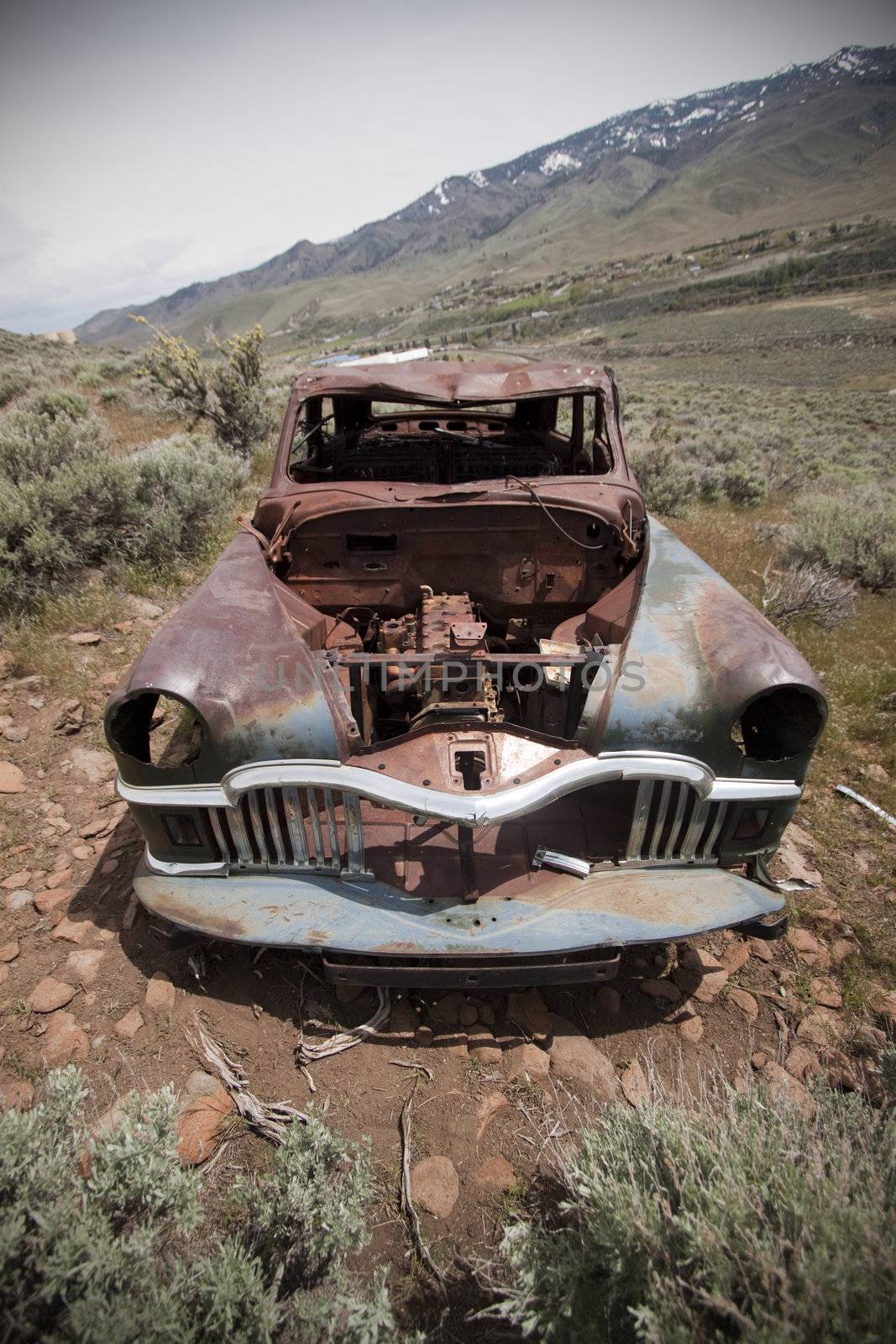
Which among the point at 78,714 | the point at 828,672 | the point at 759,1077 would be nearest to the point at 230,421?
the point at 78,714

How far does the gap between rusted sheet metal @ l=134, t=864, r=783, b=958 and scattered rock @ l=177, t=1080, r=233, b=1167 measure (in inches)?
20.2

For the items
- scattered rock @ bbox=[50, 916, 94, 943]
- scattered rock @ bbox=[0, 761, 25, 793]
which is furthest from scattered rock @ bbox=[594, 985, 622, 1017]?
scattered rock @ bbox=[0, 761, 25, 793]

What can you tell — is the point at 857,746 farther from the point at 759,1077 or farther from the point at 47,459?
the point at 47,459

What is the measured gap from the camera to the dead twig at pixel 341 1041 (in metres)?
2.22

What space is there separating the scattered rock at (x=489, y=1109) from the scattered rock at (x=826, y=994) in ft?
4.21

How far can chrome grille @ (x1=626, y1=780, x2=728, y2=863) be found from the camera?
2.21 metres

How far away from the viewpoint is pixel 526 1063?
7.34ft

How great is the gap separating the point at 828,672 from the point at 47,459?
6419 millimetres

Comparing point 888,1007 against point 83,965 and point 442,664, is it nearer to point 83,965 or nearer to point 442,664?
point 442,664

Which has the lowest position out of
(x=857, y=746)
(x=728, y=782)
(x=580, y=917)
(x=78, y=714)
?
(x=857, y=746)

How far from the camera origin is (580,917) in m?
2.12

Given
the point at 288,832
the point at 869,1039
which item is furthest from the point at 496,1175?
the point at 869,1039

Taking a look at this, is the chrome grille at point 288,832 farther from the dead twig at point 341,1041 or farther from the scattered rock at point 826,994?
the scattered rock at point 826,994

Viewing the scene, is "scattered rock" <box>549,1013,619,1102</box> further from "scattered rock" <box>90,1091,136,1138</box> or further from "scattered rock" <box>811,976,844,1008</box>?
"scattered rock" <box>90,1091,136,1138</box>
